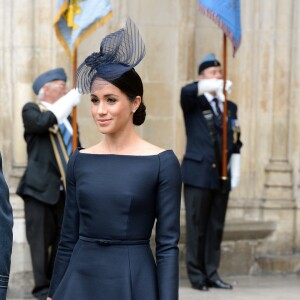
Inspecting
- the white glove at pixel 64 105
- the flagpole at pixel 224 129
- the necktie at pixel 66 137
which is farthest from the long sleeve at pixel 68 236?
the flagpole at pixel 224 129

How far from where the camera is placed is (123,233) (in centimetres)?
409

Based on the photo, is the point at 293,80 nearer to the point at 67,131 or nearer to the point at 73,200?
the point at 67,131

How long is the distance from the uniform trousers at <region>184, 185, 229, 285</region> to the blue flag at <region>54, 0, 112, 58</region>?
1543mm

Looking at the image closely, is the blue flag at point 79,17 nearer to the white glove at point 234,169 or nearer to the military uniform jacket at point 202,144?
the military uniform jacket at point 202,144

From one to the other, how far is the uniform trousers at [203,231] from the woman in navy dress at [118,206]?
4.01m

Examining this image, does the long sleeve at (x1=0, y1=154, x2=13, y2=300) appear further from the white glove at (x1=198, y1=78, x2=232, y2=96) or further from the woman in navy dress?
the white glove at (x1=198, y1=78, x2=232, y2=96)

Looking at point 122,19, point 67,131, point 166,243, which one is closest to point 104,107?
point 166,243

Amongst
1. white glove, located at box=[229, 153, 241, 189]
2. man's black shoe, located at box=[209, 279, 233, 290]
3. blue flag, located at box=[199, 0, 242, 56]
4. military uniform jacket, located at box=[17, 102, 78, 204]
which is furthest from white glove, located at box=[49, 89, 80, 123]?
man's black shoe, located at box=[209, 279, 233, 290]

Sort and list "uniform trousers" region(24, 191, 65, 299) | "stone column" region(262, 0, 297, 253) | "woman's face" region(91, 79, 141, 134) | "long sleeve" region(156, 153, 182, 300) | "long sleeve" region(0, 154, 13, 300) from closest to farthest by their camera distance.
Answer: "long sleeve" region(0, 154, 13, 300) → "long sleeve" region(156, 153, 182, 300) → "woman's face" region(91, 79, 141, 134) → "uniform trousers" region(24, 191, 65, 299) → "stone column" region(262, 0, 297, 253)

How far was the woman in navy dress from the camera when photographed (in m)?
4.09

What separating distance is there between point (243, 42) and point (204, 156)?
150 centimetres

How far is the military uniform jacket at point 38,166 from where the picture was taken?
24.2 ft

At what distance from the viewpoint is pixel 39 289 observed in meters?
7.48

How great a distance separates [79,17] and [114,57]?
3.28 meters
